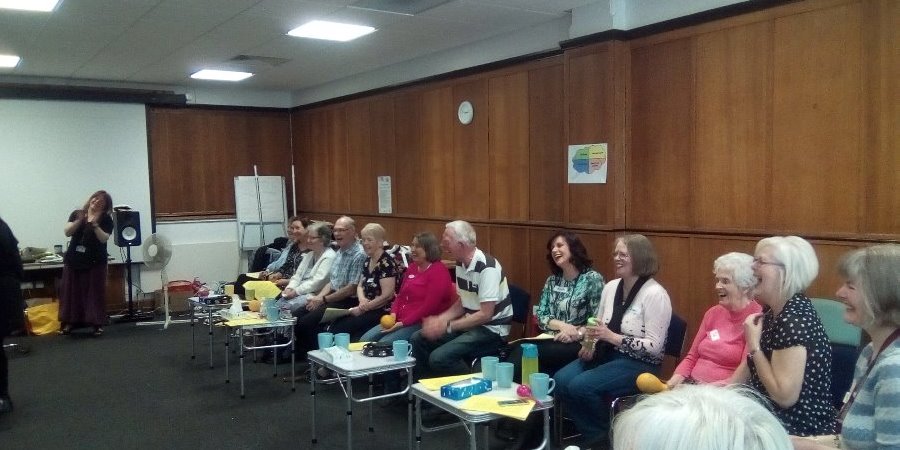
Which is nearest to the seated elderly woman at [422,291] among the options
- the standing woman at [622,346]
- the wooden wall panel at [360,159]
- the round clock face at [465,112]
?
the standing woman at [622,346]

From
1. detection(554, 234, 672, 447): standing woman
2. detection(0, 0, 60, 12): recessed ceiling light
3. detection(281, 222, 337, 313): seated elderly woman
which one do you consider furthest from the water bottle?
detection(0, 0, 60, 12): recessed ceiling light

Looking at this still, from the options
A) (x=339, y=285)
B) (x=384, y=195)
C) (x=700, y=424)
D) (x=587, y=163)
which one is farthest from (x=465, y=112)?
(x=700, y=424)

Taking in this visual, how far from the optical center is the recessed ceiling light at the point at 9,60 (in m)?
6.64

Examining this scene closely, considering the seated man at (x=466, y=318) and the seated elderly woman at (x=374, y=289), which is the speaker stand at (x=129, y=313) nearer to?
the seated elderly woman at (x=374, y=289)

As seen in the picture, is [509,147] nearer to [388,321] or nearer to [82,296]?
[388,321]

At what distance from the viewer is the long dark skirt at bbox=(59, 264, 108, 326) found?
7.20 meters

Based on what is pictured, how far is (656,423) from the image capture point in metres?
0.91

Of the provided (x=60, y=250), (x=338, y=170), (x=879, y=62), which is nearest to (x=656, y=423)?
(x=879, y=62)

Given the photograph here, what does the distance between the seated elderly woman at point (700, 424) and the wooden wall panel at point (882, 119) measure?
3200 millimetres

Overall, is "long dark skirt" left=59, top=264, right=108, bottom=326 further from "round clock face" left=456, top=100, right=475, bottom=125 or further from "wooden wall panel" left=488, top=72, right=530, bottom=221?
"wooden wall panel" left=488, top=72, right=530, bottom=221

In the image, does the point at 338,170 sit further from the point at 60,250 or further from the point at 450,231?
the point at 450,231

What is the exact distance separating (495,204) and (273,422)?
2727 millimetres

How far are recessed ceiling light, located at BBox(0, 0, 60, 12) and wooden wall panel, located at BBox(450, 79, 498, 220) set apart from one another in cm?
338

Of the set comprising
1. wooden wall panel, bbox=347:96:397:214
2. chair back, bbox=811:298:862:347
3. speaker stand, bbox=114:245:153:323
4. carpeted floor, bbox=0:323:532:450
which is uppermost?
wooden wall panel, bbox=347:96:397:214
